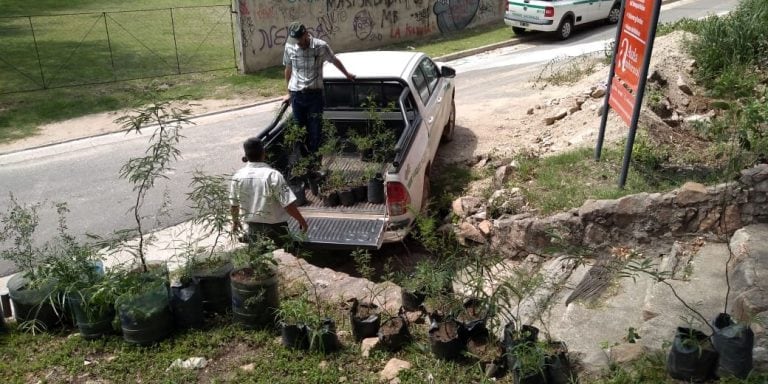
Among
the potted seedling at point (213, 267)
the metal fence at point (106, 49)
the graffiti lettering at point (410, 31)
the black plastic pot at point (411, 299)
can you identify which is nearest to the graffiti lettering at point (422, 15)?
the graffiti lettering at point (410, 31)

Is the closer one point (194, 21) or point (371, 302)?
point (371, 302)

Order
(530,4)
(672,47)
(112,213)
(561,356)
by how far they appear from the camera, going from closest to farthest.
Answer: (561,356) < (112,213) < (672,47) < (530,4)

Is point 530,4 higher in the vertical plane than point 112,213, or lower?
higher

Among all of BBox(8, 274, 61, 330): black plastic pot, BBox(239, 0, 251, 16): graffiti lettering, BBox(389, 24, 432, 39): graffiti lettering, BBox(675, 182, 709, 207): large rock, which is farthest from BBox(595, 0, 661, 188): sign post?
BBox(389, 24, 432, 39): graffiti lettering

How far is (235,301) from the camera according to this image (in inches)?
201

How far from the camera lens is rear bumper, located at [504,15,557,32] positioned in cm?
1888

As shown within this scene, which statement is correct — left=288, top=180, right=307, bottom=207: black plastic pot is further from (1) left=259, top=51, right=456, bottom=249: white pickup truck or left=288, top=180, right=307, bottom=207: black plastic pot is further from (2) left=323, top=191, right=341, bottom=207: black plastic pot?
(2) left=323, top=191, right=341, bottom=207: black plastic pot

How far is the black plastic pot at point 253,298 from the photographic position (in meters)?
5.02

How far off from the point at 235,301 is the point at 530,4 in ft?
53.5

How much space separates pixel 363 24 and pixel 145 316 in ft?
51.9

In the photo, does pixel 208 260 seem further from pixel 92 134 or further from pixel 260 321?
pixel 92 134

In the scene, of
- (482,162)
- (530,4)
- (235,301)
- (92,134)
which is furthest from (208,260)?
(530,4)

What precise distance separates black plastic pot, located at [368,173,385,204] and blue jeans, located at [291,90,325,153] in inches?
48.4

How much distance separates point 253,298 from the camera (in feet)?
16.4
